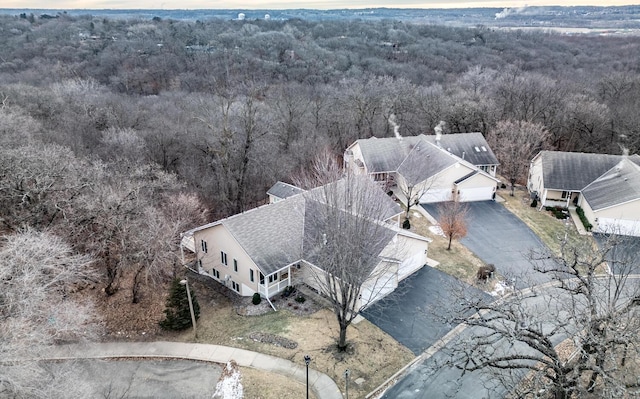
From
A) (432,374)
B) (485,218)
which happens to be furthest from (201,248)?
(485,218)

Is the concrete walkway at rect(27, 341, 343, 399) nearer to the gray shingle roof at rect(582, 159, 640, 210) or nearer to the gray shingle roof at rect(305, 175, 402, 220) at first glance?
the gray shingle roof at rect(305, 175, 402, 220)

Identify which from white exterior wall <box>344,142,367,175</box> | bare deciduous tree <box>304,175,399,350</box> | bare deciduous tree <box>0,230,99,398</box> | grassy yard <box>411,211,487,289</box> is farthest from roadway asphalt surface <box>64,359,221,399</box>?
white exterior wall <box>344,142,367,175</box>

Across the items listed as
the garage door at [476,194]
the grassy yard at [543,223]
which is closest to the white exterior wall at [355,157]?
the garage door at [476,194]

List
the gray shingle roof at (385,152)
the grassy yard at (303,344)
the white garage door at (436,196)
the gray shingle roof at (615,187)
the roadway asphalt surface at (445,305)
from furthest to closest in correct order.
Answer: the gray shingle roof at (385,152)
the white garage door at (436,196)
the gray shingle roof at (615,187)
the grassy yard at (303,344)
the roadway asphalt surface at (445,305)

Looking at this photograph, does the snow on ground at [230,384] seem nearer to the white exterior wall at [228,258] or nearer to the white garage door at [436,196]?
the white exterior wall at [228,258]

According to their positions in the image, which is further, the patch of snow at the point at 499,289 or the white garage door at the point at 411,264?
the white garage door at the point at 411,264

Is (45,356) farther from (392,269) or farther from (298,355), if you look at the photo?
(392,269)
